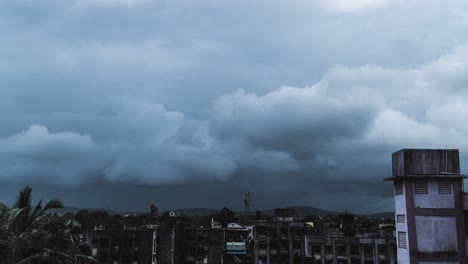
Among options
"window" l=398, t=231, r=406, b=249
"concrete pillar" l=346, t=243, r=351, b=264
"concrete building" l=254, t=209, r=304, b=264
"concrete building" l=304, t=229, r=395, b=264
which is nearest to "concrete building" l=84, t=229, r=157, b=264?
"concrete building" l=254, t=209, r=304, b=264

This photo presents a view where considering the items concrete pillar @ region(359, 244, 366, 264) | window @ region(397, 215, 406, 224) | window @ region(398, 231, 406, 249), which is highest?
window @ region(397, 215, 406, 224)

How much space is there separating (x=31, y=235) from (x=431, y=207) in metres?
32.3

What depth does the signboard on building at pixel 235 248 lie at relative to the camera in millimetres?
95875

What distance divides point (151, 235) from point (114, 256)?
925 cm

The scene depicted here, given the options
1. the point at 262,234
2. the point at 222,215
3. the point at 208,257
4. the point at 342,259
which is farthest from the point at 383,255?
the point at 222,215

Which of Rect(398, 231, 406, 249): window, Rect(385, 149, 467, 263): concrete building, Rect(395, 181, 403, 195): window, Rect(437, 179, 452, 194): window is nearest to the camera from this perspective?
Rect(385, 149, 467, 263): concrete building

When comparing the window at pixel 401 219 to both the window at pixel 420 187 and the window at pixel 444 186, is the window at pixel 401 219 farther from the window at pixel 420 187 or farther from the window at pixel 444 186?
the window at pixel 444 186

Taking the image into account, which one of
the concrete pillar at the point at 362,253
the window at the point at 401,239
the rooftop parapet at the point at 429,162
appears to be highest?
the rooftop parapet at the point at 429,162

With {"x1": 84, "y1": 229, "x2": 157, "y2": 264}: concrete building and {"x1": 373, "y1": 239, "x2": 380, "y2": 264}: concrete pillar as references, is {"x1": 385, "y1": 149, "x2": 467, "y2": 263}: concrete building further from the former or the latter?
{"x1": 84, "y1": 229, "x2": 157, "y2": 264}: concrete building

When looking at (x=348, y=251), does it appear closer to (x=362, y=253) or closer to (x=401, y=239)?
(x=362, y=253)

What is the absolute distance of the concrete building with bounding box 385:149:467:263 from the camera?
3653 centimetres

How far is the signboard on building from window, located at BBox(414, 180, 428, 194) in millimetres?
63559

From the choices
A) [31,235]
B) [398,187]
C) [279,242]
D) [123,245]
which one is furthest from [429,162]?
[123,245]

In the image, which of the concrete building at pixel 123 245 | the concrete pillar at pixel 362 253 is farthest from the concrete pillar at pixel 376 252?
the concrete building at pixel 123 245
